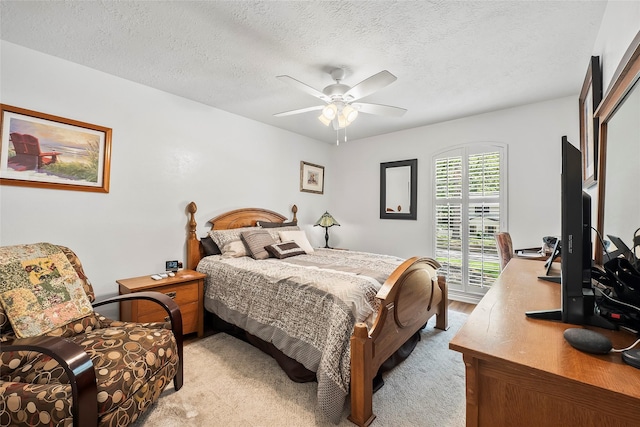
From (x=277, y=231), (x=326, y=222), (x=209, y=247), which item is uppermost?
(x=326, y=222)

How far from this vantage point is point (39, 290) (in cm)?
168

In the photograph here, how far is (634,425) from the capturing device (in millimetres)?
636

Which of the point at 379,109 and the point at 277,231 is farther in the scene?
the point at 277,231

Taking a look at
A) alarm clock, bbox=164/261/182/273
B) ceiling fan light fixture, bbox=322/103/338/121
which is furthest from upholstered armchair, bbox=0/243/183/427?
ceiling fan light fixture, bbox=322/103/338/121

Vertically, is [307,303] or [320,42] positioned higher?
[320,42]

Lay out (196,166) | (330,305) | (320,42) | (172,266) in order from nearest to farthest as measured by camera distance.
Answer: (330,305), (320,42), (172,266), (196,166)

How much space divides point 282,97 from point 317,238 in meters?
2.63

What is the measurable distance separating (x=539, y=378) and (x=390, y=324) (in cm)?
121

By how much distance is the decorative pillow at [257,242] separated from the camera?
311 centimetres

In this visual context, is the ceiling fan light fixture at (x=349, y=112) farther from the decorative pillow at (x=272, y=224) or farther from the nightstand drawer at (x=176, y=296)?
the nightstand drawer at (x=176, y=296)

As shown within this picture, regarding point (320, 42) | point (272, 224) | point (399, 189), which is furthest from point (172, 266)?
point (399, 189)

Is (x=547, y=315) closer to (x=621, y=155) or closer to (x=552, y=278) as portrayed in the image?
(x=552, y=278)

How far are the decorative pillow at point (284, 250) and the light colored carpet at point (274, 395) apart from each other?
1.04 metres

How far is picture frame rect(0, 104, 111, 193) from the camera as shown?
2.14 metres
